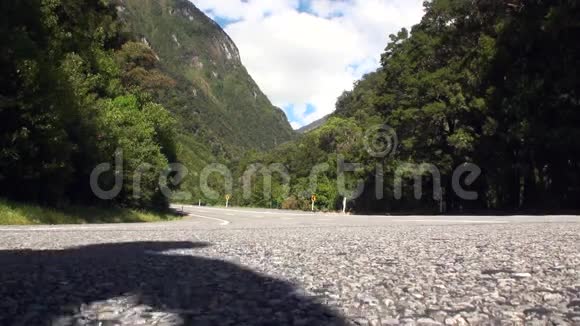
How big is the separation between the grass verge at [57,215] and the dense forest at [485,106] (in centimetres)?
1741

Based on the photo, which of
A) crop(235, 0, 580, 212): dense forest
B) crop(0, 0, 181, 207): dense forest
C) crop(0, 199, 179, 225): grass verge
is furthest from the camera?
crop(235, 0, 580, 212): dense forest

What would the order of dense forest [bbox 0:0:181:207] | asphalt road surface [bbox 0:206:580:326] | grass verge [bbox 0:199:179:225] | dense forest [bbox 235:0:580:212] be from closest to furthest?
1. asphalt road surface [bbox 0:206:580:326]
2. grass verge [bbox 0:199:179:225]
3. dense forest [bbox 0:0:181:207]
4. dense forest [bbox 235:0:580:212]

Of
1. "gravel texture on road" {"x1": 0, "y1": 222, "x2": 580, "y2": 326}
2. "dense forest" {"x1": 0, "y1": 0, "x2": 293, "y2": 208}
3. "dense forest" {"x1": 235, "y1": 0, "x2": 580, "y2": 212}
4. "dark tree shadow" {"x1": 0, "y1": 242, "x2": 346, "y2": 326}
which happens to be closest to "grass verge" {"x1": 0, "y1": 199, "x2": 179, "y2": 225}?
"dense forest" {"x1": 0, "y1": 0, "x2": 293, "y2": 208}

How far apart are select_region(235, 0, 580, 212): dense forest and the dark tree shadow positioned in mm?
20320

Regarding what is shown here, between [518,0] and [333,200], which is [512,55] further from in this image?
[333,200]

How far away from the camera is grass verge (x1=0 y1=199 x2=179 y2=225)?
43.0ft

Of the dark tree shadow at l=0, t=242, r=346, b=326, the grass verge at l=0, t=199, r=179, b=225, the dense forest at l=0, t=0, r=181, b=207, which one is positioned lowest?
the dark tree shadow at l=0, t=242, r=346, b=326

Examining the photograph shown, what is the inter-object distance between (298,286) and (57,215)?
1324cm

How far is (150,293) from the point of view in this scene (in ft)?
12.2

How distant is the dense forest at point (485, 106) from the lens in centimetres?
2195

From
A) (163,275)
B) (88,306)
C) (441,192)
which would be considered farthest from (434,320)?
(441,192)

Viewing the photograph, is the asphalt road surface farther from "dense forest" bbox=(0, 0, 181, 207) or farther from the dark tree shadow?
"dense forest" bbox=(0, 0, 181, 207)

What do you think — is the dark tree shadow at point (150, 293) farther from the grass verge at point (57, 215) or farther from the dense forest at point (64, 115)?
the dense forest at point (64, 115)

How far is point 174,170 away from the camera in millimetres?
31500
